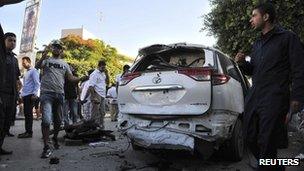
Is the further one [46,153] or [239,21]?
[239,21]

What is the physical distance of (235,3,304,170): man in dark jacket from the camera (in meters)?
3.99

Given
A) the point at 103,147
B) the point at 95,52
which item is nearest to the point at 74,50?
the point at 95,52

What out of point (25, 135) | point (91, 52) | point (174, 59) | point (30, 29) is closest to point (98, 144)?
point (25, 135)

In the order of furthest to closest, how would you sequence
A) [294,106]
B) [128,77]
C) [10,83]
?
Result: 1. [10,83]
2. [128,77]
3. [294,106]

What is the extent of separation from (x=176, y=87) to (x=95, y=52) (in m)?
35.2

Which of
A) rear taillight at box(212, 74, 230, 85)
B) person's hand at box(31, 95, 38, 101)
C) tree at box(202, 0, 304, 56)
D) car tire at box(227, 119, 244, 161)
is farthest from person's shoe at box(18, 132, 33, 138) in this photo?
tree at box(202, 0, 304, 56)

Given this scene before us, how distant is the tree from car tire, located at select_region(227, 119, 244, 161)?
6.60 meters

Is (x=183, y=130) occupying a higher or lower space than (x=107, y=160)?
higher

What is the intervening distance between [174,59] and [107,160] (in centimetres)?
203

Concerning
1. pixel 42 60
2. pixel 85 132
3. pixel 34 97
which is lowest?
pixel 85 132

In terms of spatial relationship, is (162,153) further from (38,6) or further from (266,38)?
(38,6)

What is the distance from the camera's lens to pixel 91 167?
21.1 feet

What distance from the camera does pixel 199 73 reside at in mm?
6059

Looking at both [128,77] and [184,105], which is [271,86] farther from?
[128,77]
